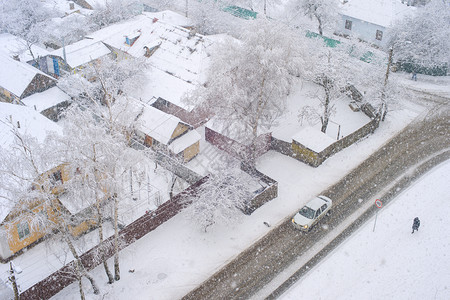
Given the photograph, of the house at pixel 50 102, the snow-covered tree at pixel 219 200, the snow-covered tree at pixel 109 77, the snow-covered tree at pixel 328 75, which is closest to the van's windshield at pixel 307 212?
the snow-covered tree at pixel 219 200

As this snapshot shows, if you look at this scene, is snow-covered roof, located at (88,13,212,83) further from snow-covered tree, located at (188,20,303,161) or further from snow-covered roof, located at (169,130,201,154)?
snow-covered tree, located at (188,20,303,161)

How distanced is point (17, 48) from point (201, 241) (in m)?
34.8

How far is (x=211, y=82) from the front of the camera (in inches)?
1113

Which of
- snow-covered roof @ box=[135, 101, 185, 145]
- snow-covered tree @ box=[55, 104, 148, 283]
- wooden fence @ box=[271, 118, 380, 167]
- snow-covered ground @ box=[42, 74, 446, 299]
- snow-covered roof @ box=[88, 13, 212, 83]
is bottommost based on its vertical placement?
snow-covered ground @ box=[42, 74, 446, 299]

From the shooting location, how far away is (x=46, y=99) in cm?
3697

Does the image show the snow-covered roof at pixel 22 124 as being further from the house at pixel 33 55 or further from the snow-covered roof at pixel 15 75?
the house at pixel 33 55

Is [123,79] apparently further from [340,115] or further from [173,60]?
[340,115]

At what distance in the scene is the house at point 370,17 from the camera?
156ft

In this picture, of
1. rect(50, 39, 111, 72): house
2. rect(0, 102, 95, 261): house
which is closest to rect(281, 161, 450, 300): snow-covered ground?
rect(0, 102, 95, 261): house

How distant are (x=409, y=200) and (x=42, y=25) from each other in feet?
145

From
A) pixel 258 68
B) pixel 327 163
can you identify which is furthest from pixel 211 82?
pixel 327 163

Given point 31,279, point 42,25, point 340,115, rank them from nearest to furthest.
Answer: point 31,279 → point 340,115 → point 42,25

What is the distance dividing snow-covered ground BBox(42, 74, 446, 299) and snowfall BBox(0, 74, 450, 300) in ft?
0.19

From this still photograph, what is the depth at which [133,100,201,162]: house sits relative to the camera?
3105 cm
